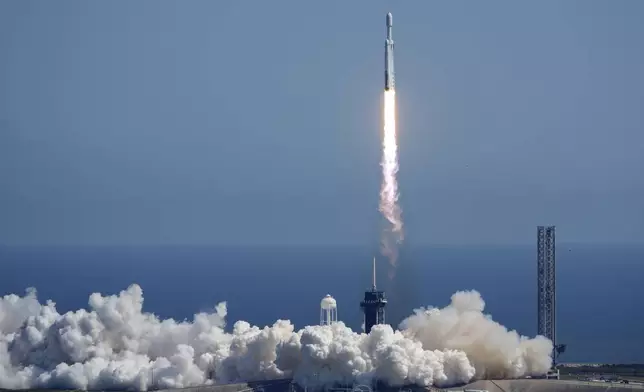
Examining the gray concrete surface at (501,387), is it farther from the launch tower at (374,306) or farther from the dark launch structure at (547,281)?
the dark launch structure at (547,281)

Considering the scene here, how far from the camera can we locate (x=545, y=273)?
301 ft

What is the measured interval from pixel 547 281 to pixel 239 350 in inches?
884

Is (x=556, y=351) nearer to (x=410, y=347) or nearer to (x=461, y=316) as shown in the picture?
(x=461, y=316)

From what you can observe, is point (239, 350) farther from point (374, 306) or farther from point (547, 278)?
point (547, 278)

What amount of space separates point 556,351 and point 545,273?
568cm

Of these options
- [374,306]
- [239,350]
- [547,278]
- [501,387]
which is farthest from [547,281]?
[239,350]

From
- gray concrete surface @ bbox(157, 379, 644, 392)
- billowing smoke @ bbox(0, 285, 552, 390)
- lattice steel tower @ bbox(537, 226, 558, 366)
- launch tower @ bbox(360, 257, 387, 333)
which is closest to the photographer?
gray concrete surface @ bbox(157, 379, 644, 392)

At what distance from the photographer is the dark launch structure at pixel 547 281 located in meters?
91.2

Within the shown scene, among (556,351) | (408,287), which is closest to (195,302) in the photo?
(408,287)

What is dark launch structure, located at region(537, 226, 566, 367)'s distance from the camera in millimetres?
91188

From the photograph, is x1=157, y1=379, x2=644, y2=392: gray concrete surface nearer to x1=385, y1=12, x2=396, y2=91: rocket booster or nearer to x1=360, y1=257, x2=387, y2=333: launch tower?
x1=360, y1=257, x2=387, y2=333: launch tower

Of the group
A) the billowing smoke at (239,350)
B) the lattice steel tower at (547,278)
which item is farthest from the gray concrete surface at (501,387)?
the lattice steel tower at (547,278)

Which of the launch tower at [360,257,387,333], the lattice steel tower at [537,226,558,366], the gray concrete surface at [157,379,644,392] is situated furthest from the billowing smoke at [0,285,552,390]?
the lattice steel tower at [537,226,558,366]

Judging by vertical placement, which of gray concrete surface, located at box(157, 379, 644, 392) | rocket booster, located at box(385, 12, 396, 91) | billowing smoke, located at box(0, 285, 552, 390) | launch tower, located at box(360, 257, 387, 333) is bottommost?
gray concrete surface, located at box(157, 379, 644, 392)
